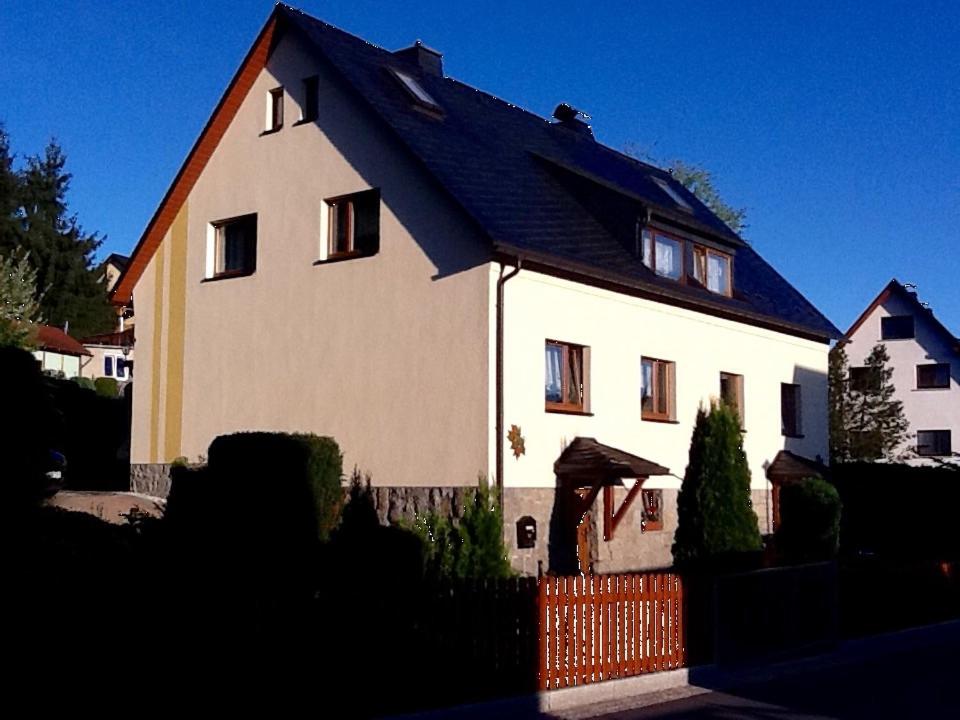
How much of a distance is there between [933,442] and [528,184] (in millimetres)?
33950

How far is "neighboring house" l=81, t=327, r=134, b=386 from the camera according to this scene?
6650 centimetres

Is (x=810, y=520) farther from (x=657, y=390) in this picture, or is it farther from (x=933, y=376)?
(x=933, y=376)

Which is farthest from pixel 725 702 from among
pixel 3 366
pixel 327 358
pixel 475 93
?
pixel 475 93

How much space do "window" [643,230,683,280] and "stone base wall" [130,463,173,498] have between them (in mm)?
10167

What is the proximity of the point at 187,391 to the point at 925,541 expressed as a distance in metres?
20.8

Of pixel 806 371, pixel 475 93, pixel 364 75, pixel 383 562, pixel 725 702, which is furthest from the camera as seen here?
pixel 806 371

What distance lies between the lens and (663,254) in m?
22.5

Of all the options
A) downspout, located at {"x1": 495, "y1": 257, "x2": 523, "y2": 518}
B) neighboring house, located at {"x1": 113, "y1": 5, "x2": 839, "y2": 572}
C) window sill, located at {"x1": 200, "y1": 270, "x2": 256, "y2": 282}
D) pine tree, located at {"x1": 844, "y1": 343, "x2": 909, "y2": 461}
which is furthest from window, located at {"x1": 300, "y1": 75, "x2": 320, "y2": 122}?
pine tree, located at {"x1": 844, "y1": 343, "x2": 909, "y2": 461}

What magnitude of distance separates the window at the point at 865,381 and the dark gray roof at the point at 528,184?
17221 millimetres

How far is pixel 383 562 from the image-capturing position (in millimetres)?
Answer: 16688

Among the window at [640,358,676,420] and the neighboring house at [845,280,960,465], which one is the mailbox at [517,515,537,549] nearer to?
the window at [640,358,676,420]

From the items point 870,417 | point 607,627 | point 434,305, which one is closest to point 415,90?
point 434,305

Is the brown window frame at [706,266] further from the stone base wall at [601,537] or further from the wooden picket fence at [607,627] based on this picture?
the wooden picket fence at [607,627]

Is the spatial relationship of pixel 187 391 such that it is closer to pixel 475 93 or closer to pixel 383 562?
pixel 383 562
